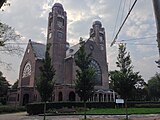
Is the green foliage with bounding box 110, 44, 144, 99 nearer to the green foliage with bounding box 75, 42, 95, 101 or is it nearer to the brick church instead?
the green foliage with bounding box 75, 42, 95, 101

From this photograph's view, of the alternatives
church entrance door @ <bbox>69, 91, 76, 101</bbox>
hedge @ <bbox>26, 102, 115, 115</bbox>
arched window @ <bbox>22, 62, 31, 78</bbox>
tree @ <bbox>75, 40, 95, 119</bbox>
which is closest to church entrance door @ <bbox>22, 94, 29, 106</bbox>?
arched window @ <bbox>22, 62, 31, 78</bbox>

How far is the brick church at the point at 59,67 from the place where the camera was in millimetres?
50875

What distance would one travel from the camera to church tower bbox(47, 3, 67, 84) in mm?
55219

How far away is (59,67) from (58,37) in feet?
26.4

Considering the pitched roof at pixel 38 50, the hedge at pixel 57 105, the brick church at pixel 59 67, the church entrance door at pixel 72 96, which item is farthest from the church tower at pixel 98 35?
the hedge at pixel 57 105

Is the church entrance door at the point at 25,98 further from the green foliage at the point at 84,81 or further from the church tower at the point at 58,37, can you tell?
the green foliage at the point at 84,81

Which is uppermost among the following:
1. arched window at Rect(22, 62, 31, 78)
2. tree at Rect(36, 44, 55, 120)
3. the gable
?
the gable

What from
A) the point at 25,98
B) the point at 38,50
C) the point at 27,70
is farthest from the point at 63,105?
the point at 38,50

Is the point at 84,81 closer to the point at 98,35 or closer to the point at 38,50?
the point at 38,50

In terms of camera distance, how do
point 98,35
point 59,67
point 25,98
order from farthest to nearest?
1. point 98,35
2. point 59,67
3. point 25,98

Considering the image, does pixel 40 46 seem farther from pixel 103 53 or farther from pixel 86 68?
pixel 86 68

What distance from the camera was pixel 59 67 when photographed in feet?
183

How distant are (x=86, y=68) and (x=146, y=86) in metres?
58.3

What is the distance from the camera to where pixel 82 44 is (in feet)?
78.1
